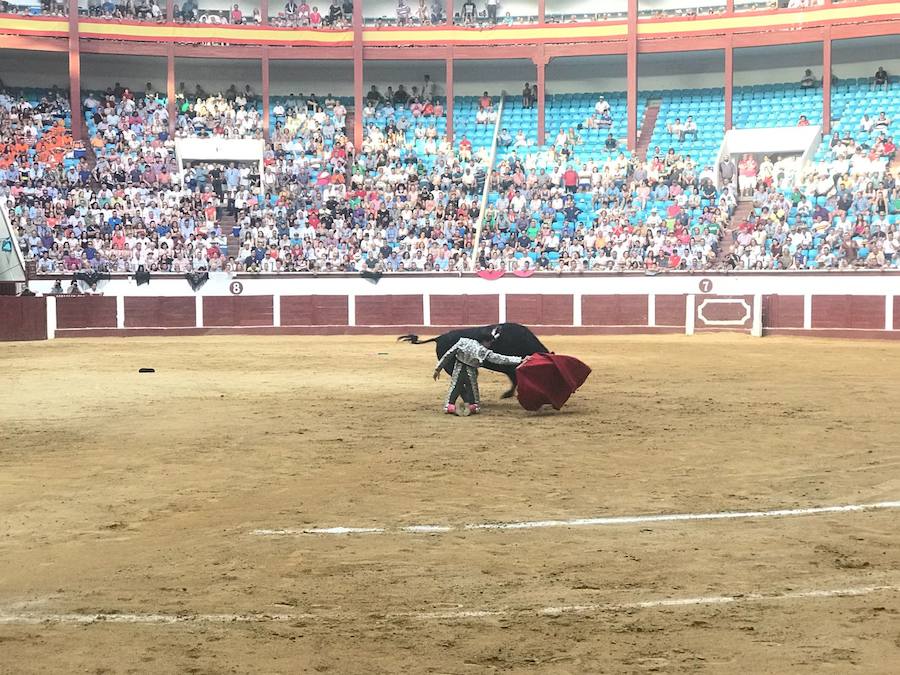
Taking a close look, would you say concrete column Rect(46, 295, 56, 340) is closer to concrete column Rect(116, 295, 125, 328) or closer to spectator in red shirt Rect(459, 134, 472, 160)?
concrete column Rect(116, 295, 125, 328)

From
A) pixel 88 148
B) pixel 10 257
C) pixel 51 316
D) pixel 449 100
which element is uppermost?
pixel 449 100

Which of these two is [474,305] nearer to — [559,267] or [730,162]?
[559,267]

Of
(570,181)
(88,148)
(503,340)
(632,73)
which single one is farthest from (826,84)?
(503,340)

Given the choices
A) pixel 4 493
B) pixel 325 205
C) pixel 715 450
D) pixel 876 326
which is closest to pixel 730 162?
pixel 876 326

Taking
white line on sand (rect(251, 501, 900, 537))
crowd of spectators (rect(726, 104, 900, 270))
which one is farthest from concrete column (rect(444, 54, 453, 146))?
white line on sand (rect(251, 501, 900, 537))

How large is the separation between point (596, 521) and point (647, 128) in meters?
25.9

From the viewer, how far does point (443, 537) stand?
16.7 ft

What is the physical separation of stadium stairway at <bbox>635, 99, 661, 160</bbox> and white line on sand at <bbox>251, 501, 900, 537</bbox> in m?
23.7

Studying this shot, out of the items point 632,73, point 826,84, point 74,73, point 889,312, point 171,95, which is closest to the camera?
point 889,312

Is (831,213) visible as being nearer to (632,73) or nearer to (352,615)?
(632,73)

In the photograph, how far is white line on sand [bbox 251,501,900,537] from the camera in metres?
5.21

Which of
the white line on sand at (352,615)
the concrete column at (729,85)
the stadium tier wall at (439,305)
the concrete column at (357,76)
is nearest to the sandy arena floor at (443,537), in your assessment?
the white line on sand at (352,615)

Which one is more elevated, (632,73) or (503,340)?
(632,73)

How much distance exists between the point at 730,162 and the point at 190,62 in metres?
15.9
